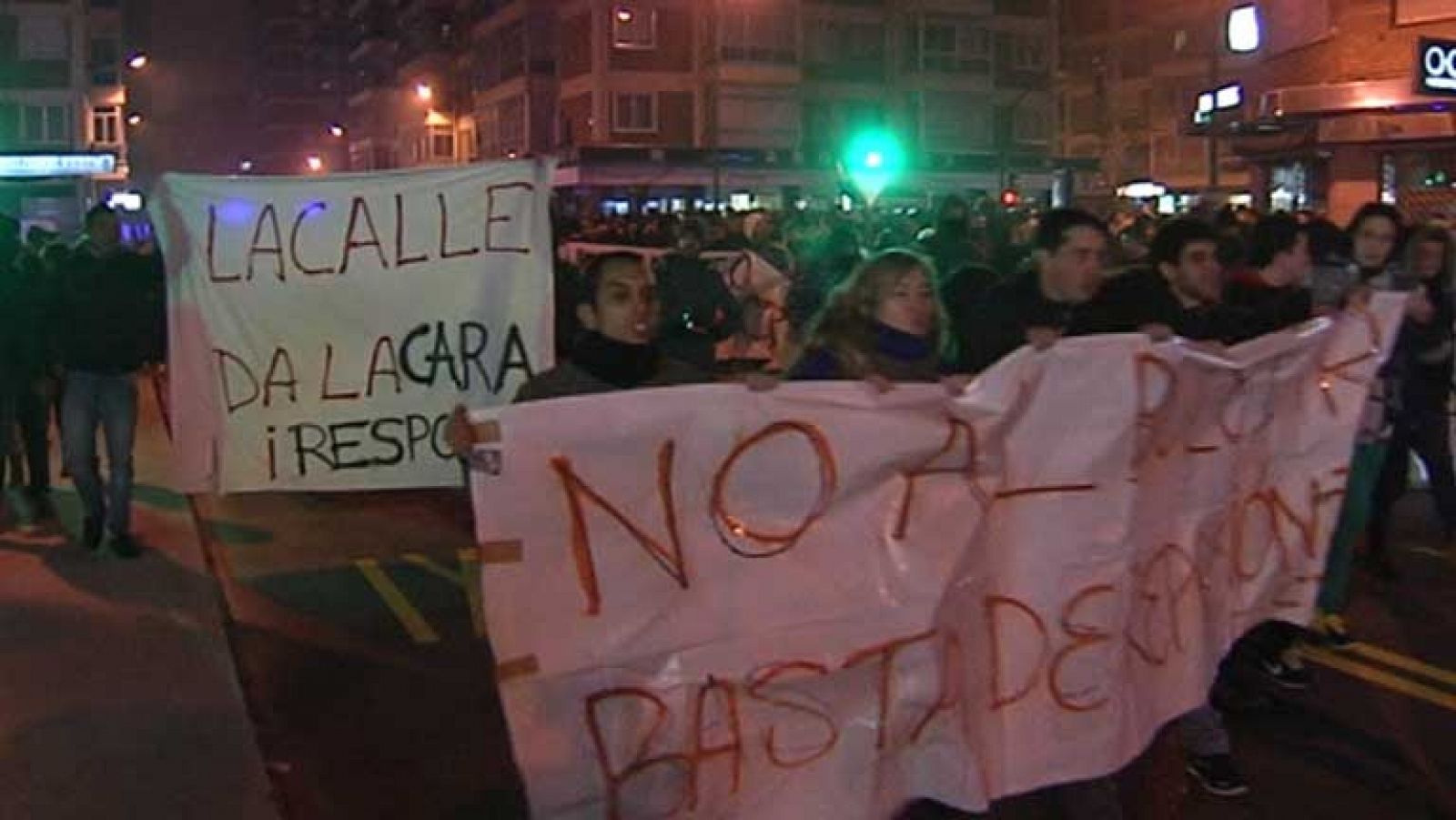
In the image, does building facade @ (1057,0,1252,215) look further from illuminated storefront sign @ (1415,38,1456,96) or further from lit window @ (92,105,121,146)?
illuminated storefront sign @ (1415,38,1456,96)

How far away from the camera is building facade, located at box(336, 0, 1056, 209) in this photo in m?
57.7

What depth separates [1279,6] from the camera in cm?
2491

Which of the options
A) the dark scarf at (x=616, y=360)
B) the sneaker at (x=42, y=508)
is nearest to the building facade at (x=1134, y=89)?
the sneaker at (x=42, y=508)

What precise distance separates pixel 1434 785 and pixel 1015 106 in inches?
2556

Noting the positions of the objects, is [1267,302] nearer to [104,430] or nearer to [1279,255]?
[1279,255]

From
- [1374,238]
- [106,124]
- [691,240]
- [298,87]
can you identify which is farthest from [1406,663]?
[298,87]

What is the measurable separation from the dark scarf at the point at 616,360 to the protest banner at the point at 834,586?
27.6 inches

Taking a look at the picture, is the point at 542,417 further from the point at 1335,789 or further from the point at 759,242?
the point at 759,242

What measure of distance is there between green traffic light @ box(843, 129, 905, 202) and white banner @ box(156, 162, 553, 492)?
2079 centimetres

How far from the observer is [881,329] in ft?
16.5

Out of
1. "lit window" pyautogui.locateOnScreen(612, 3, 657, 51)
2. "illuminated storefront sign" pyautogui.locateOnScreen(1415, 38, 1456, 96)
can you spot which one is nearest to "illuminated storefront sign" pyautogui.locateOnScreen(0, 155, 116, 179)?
"lit window" pyautogui.locateOnScreen(612, 3, 657, 51)

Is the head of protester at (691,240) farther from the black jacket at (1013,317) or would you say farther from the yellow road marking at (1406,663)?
the yellow road marking at (1406,663)

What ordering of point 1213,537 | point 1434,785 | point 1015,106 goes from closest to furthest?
point 1213,537 < point 1434,785 < point 1015,106

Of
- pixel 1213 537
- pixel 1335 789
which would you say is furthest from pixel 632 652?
pixel 1335 789
